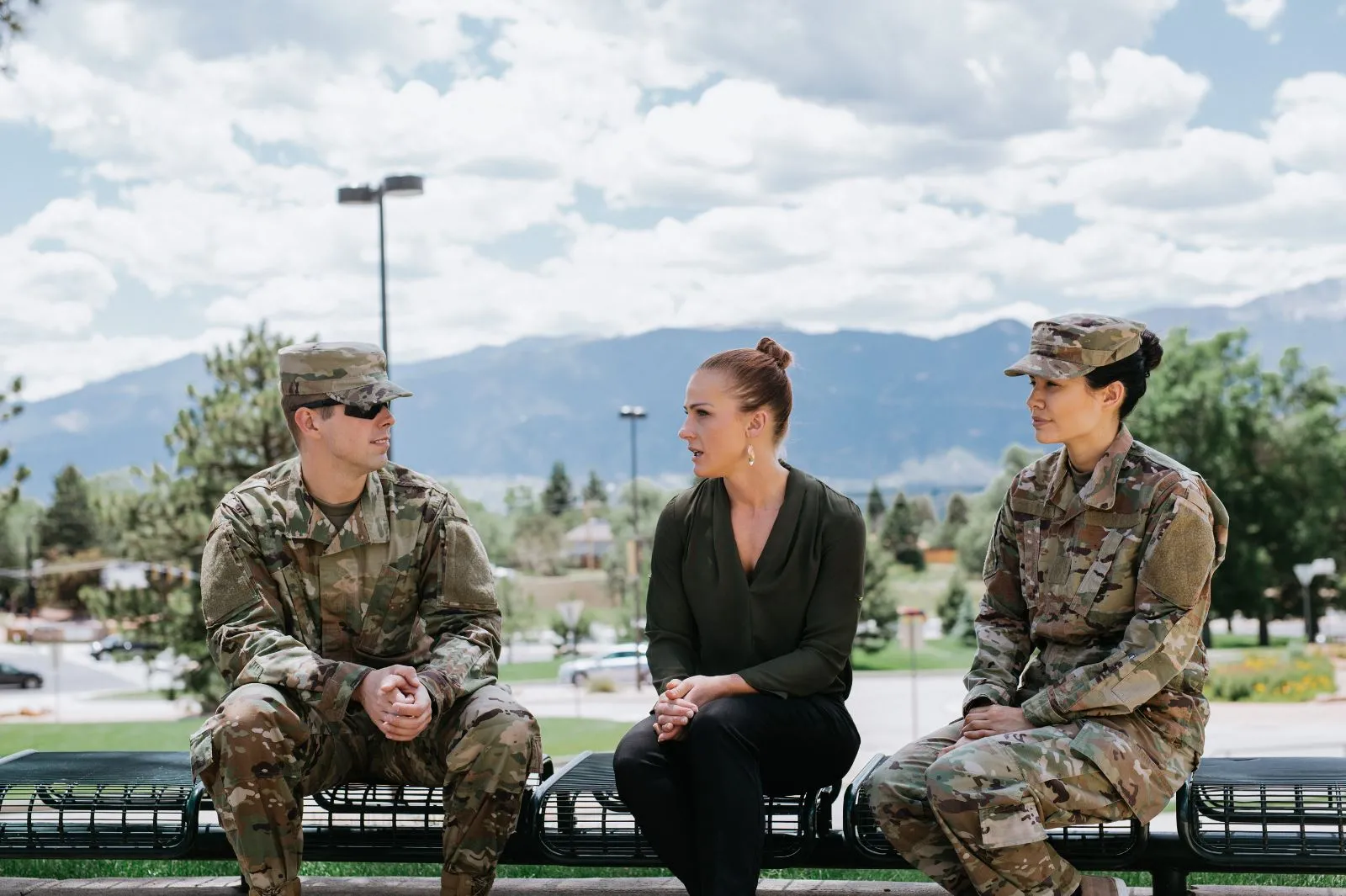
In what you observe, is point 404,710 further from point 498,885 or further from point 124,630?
point 124,630

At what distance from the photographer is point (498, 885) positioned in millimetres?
4910

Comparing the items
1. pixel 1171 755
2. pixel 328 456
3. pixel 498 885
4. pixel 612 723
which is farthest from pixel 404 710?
pixel 612 723

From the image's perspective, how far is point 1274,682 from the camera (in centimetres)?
4088

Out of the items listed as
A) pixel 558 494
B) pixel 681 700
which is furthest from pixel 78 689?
pixel 558 494

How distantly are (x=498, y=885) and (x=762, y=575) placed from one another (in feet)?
5.06

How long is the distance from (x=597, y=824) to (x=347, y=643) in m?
0.90

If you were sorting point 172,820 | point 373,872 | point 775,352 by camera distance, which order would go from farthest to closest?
point 373,872 → point 172,820 → point 775,352

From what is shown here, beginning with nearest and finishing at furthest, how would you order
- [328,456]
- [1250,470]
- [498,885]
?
[328,456]
[498,885]
[1250,470]

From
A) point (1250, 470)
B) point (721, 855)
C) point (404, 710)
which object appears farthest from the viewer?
point (1250, 470)

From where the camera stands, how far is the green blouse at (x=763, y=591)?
13.5ft

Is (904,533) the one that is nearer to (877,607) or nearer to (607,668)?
(877,607)

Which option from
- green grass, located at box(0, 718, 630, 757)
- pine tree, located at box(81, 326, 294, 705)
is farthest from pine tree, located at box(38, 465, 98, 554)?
pine tree, located at box(81, 326, 294, 705)

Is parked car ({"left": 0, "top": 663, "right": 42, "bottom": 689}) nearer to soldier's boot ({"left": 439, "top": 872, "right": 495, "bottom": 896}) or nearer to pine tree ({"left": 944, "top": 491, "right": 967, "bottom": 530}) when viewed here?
soldier's boot ({"left": 439, "top": 872, "right": 495, "bottom": 896})

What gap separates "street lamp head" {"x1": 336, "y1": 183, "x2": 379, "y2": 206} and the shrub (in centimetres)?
2719
